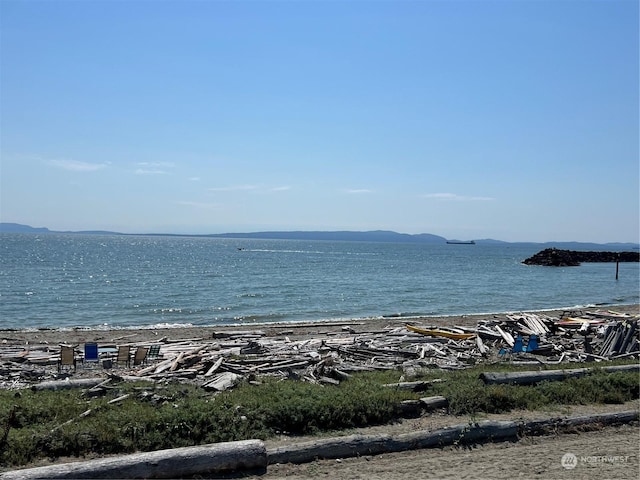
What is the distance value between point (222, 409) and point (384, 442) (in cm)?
284

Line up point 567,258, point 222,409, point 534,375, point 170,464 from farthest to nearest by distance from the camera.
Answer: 1. point 567,258
2. point 534,375
3. point 222,409
4. point 170,464

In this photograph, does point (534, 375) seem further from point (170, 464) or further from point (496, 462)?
point (170, 464)

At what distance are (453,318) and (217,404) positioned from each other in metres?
21.7

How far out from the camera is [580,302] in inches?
1622

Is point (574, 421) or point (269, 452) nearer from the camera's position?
point (269, 452)

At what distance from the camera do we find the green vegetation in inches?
322

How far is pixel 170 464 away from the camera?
752 cm

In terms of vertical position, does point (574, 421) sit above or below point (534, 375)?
below

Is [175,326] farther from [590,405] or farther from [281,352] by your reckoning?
[590,405]

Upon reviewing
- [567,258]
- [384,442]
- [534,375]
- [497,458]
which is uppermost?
[567,258]

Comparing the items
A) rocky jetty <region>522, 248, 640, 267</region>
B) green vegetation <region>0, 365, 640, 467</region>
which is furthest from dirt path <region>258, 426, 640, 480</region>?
rocky jetty <region>522, 248, 640, 267</region>

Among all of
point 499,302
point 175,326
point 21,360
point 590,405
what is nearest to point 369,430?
point 590,405

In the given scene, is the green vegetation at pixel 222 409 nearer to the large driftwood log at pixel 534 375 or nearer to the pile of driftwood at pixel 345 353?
the large driftwood log at pixel 534 375

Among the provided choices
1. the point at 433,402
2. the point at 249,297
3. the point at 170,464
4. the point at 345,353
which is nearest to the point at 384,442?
the point at 433,402
